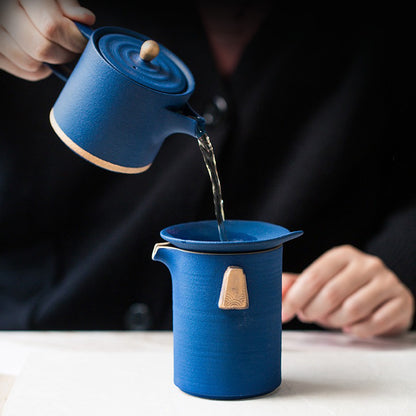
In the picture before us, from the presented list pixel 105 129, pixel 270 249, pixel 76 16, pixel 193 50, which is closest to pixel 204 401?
pixel 270 249

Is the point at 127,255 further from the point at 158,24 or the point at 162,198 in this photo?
the point at 158,24

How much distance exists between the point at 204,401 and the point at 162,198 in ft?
2.06

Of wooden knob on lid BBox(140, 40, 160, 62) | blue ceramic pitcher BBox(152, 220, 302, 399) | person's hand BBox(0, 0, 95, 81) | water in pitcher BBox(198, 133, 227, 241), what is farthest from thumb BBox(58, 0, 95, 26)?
blue ceramic pitcher BBox(152, 220, 302, 399)

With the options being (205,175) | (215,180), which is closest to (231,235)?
(215,180)

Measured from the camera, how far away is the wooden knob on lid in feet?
2.64

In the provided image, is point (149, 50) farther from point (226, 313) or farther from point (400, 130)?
point (400, 130)

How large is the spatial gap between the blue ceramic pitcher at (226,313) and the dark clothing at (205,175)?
1.85 ft

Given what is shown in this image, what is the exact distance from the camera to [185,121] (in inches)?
31.8

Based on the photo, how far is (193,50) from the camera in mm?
1310

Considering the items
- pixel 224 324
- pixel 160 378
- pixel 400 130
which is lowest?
pixel 160 378

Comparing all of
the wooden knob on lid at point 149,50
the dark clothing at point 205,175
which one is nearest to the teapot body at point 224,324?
the wooden knob on lid at point 149,50

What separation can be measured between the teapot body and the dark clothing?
57 centimetres

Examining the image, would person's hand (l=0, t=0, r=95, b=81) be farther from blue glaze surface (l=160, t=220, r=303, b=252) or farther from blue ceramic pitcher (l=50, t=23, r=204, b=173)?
blue glaze surface (l=160, t=220, r=303, b=252)

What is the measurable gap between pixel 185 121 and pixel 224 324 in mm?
261
